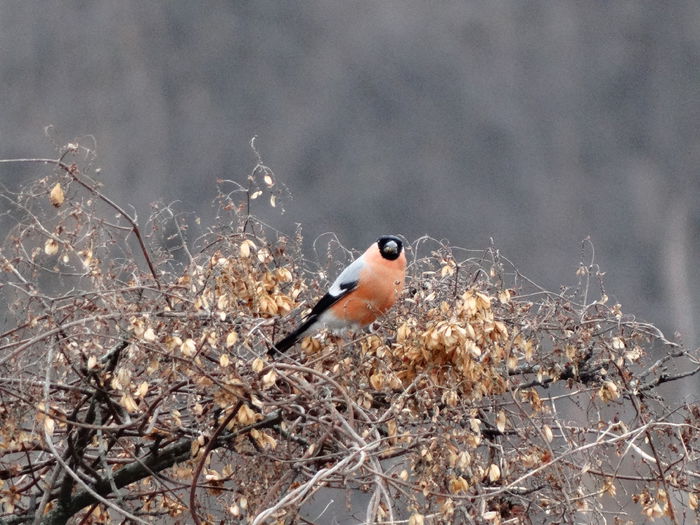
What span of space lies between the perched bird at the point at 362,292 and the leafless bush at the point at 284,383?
59mm

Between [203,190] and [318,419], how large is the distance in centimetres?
562

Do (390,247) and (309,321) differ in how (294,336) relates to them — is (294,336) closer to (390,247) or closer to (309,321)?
(309,321)

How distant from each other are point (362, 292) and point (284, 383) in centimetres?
50

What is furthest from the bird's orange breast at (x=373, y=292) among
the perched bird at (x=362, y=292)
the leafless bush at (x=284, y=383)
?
the leafless bush at (x=284, y=383)

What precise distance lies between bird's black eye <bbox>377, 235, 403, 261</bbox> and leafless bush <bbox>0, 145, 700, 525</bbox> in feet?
0.98

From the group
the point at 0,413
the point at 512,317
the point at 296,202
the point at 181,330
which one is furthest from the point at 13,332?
the point at 296,202

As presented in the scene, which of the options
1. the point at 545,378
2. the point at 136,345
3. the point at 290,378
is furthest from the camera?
the point at 545,378

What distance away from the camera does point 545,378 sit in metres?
2.28

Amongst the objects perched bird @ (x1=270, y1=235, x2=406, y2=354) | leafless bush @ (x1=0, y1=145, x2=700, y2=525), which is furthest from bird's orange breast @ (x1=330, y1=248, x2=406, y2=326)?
leafless bush @ (x1=0, y1=145, x2=700, y2=525)

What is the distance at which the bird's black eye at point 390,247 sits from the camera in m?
2.74

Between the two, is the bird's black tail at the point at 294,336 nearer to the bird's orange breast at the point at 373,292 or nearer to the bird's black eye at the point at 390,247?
the bird's orange breast at the point at 373,292

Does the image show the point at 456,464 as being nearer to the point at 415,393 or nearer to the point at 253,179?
the point at 415,393

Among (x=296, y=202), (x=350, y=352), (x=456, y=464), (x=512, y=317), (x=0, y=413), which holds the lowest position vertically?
(x=0, y=413)

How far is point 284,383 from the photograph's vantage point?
219cm
